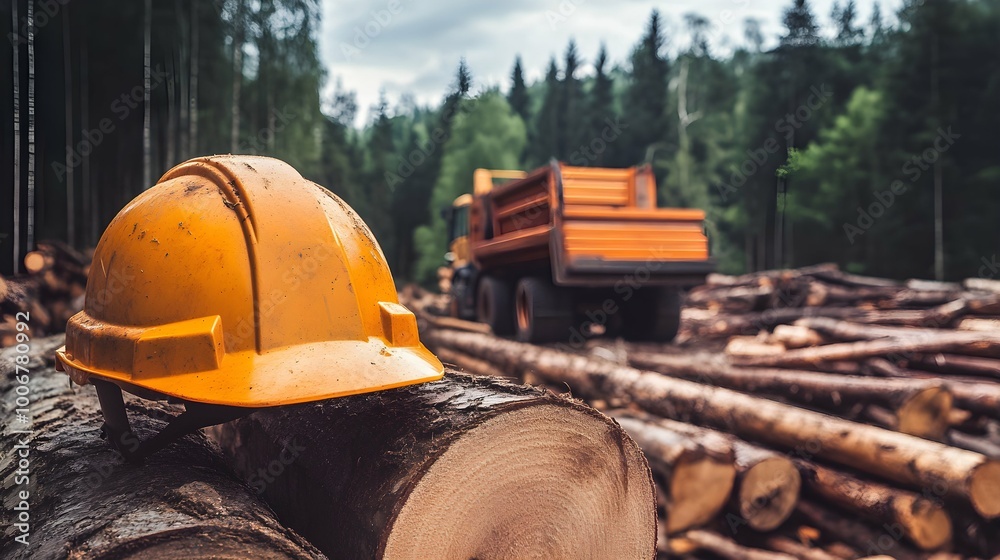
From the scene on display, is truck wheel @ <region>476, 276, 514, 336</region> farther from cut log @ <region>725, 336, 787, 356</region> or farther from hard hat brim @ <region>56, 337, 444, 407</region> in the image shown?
hard hat brim @ <region>56, 337, 444, 407</region>

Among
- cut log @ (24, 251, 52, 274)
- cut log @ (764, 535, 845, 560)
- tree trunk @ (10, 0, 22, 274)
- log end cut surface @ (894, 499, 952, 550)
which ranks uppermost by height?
tree trunk @ (10, 0, 22, 274)

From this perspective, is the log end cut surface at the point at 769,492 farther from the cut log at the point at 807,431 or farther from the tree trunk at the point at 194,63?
the tree trunk at the point at 194,63

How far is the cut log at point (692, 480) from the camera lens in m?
3.71

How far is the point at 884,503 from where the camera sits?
374 centimetres

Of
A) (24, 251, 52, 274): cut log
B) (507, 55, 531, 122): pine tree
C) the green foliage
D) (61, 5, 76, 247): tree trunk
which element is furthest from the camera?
the green foliage

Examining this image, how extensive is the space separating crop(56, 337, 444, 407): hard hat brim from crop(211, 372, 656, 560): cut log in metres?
0.15

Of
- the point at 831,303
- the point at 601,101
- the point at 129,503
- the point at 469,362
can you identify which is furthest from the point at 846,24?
the point at 601,101

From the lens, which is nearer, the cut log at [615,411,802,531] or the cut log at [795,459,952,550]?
the cut log at [795,459,952,550]

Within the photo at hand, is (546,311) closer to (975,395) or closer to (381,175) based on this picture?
(975,395)

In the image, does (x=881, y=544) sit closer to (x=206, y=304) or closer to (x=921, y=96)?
(x=206, y=304)

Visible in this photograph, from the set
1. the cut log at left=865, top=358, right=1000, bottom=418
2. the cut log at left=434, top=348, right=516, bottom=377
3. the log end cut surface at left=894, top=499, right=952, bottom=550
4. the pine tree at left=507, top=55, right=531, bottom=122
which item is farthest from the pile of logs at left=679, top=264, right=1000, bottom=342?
the pine tree at left=507, top=55, right=531, bottom=122

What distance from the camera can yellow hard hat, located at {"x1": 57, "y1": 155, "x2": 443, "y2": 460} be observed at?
147cm

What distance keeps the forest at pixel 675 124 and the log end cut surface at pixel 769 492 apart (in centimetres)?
154

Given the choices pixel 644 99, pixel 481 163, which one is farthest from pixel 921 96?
pixel 481 163
